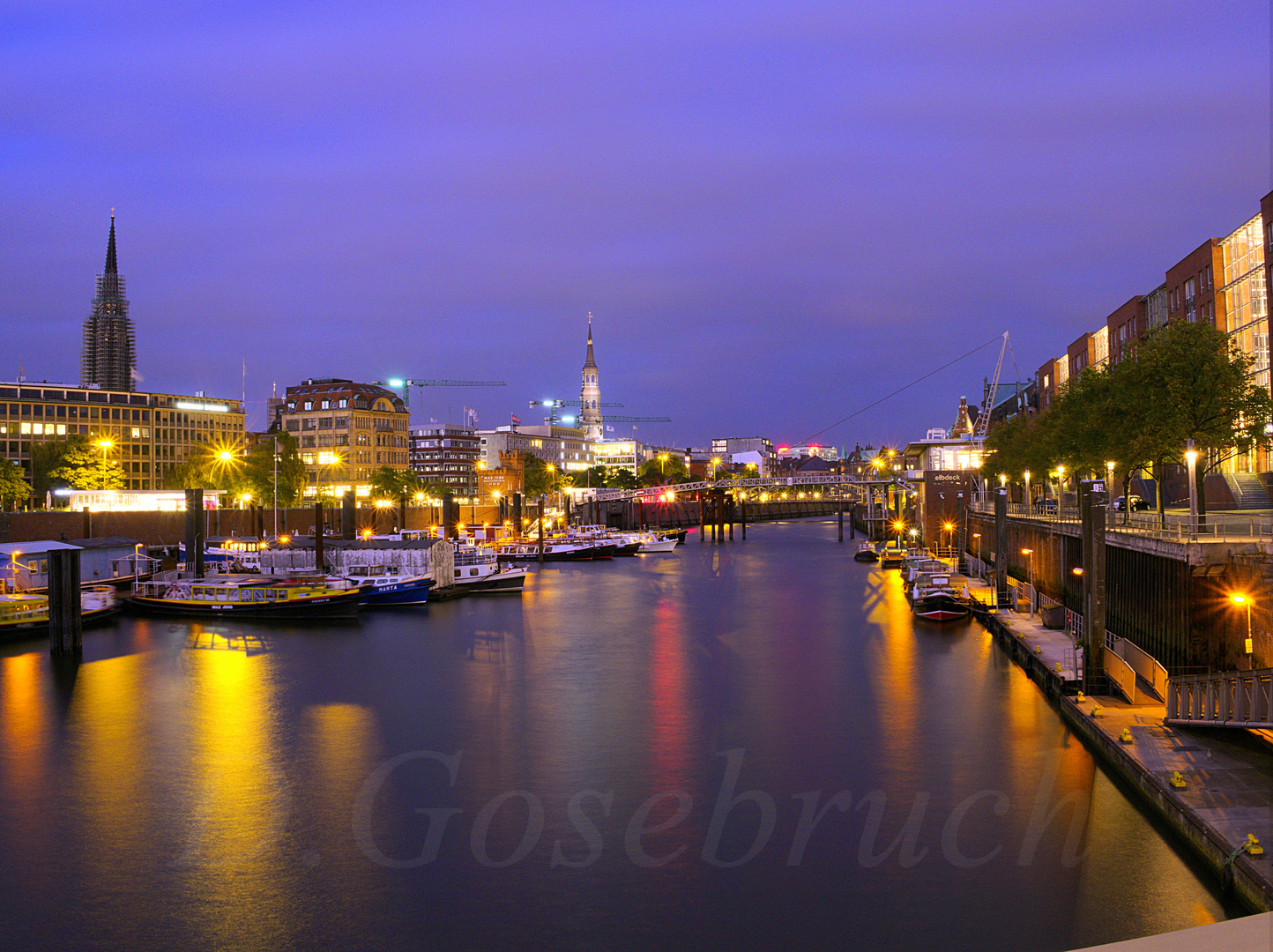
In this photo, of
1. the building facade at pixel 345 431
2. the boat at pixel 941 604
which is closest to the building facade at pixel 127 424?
the building facade at pixel 345 431

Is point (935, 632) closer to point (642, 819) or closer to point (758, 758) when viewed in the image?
point (758, 758)

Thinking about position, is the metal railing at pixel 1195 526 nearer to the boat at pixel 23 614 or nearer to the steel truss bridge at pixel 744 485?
the boat at pixel 23 614

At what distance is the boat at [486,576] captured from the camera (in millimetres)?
57469

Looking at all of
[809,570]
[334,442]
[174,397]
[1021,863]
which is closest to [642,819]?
[1021,863]

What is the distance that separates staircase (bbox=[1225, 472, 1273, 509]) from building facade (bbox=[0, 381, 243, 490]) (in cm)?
9513

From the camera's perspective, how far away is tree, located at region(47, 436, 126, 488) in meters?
86.3

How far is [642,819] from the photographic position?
18672mm

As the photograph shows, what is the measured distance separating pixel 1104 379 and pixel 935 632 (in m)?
12.3

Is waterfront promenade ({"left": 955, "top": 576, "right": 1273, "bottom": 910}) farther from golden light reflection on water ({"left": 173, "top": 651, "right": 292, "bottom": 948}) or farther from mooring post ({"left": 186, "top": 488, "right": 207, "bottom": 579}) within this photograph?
mooring post ({"left": 186, "top": 488, "right": 207, "bottom": 579})

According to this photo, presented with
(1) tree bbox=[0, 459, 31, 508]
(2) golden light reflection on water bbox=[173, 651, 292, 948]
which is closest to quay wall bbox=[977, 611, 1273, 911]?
(2) golden light reflection on water bbox=[173, 651, 292, 948]

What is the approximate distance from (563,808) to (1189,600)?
47.4 ft

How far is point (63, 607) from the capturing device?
119ft

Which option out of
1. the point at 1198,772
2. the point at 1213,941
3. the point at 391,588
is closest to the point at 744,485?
the point at 391,588

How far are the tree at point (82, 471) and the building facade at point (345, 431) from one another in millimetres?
26729
